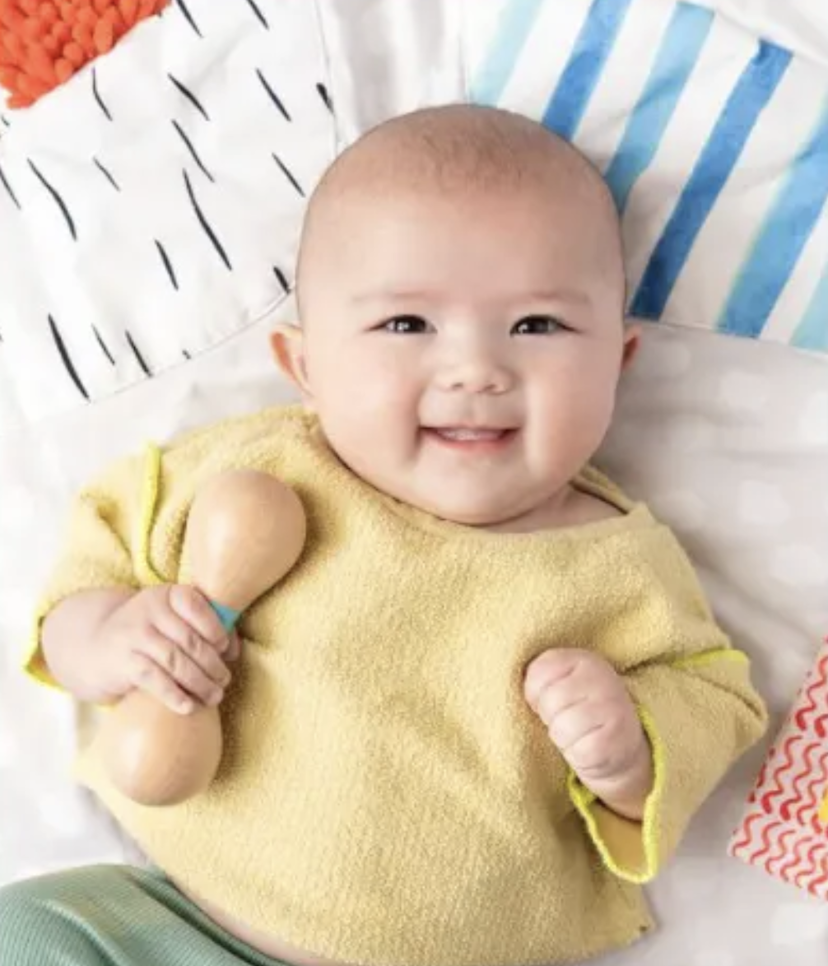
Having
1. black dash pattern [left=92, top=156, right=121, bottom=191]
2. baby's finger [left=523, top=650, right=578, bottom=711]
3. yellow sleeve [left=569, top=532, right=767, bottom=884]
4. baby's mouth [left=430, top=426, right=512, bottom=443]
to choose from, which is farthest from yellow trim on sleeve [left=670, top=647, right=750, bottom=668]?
black dash pattern [left=92, top=156, right=121, bottom=191]

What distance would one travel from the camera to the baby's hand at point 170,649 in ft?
3.64

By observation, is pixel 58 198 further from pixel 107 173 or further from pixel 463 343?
pixel 463 343

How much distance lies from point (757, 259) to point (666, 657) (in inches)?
12.7

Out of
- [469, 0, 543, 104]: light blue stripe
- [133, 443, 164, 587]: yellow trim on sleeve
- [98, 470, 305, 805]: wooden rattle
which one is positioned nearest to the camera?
[98, 470, 305, 805]: wooden rattle

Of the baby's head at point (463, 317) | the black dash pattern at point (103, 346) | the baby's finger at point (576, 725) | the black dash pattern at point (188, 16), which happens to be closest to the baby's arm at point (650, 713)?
the baby's finger at point (576, 725)

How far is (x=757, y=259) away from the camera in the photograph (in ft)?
4.30

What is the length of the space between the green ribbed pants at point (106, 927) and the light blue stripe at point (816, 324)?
0.61m

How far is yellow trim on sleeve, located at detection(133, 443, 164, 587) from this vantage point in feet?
3.97

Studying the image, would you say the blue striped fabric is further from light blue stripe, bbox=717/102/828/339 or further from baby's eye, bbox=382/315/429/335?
baby's eye, bbox=382/315/429/335

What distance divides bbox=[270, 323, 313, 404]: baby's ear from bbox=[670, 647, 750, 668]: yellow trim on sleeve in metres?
0.33

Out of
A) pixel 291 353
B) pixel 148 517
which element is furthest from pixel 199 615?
pixel 291 353

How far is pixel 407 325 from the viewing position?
1.16 m

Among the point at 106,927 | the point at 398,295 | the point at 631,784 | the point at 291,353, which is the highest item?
the point at 398,295

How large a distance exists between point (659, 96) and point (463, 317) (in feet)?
0.96
